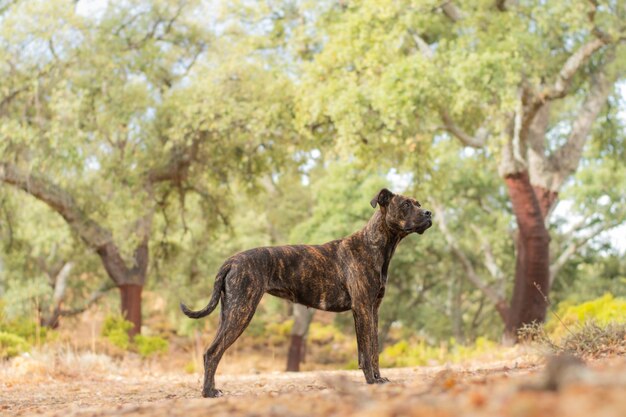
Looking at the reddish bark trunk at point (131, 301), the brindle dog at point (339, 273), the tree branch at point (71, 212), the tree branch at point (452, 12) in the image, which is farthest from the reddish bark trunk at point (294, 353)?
the brindle dog at point (339, 273)

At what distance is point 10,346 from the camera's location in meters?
12.8

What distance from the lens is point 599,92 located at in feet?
63.1

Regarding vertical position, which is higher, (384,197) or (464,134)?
(464,134)

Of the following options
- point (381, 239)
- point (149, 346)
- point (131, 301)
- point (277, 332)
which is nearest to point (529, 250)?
point (149, 346)

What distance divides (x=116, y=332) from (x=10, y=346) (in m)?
4.03

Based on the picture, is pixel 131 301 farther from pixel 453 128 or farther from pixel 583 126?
pixel 583 126

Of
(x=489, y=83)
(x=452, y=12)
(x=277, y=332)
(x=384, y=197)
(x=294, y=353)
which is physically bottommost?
(x=294, y=353)

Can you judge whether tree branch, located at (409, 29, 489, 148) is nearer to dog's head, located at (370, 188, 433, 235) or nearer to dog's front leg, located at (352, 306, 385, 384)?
dog's head, located at (370, 188, 433, 235)

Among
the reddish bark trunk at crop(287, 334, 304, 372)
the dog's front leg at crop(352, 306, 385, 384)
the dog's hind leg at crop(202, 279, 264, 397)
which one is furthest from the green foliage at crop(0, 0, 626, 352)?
the dog's hind leg at crop(202, 279, 264, 397)

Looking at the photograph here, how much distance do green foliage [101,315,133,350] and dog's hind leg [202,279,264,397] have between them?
421 inches

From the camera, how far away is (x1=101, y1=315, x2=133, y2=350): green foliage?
1628 centimetres

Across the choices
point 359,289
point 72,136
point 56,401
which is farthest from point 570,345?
point 72,136

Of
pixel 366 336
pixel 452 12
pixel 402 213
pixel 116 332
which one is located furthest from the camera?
pixel 452 12

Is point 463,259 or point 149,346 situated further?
point 463,259
